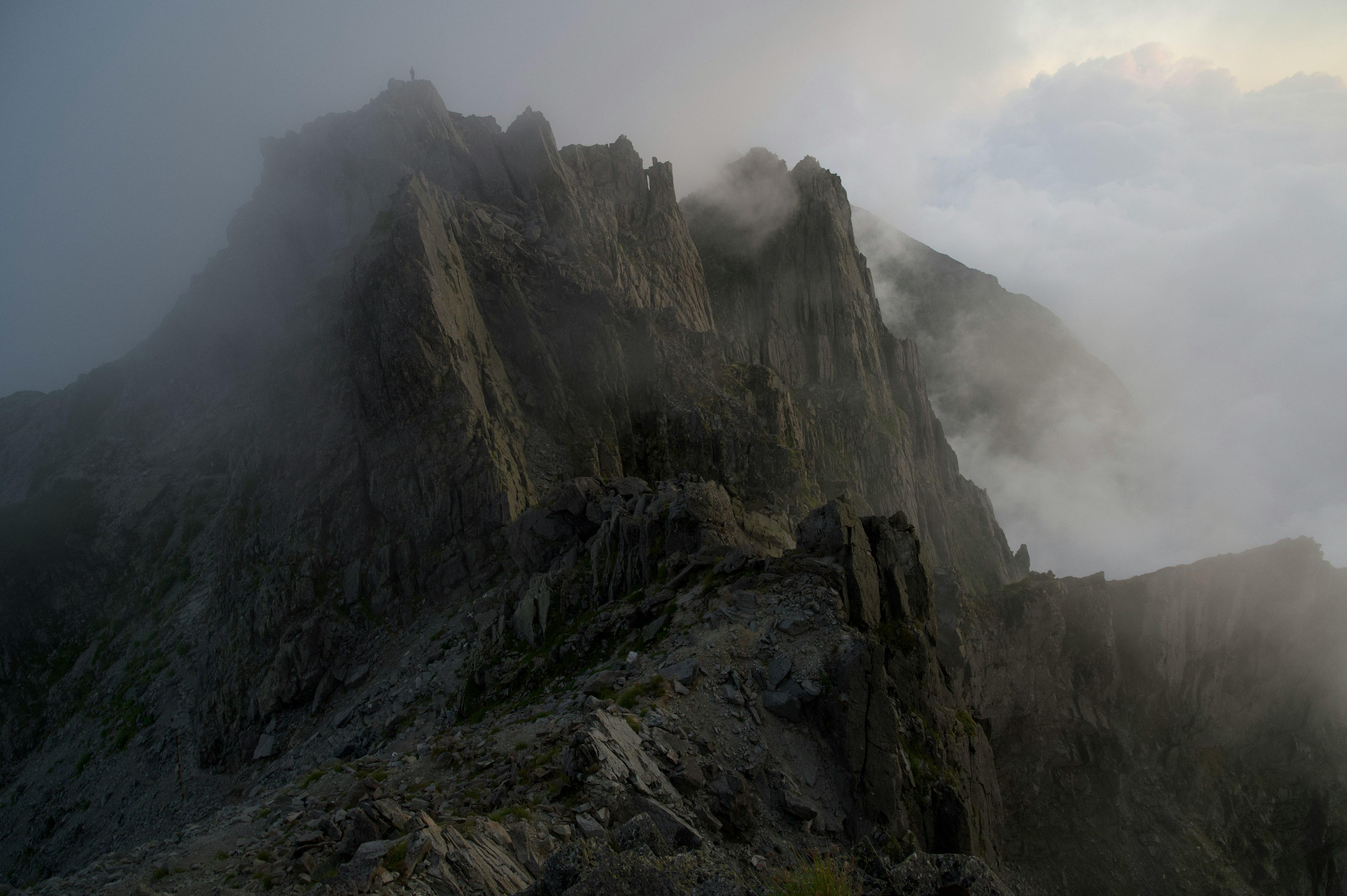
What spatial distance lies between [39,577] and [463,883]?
97033mm

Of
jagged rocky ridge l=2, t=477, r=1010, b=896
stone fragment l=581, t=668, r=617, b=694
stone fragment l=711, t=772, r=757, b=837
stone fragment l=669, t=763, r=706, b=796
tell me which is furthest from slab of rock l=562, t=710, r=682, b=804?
stone fragment l=581, t=668, r=617, b=694

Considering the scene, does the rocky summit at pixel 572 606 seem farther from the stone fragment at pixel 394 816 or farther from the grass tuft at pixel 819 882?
the grass tuft at pixel 819 882

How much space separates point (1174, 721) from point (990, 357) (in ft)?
418

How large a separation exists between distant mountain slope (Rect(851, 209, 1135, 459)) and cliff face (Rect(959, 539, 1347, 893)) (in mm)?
100319

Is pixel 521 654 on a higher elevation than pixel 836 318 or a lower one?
lower

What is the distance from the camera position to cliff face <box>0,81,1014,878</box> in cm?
5081

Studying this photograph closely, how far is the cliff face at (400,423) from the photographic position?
50812mm

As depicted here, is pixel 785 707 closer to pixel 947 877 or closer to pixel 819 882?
pixel 947 877

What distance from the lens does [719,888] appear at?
28.1 feet

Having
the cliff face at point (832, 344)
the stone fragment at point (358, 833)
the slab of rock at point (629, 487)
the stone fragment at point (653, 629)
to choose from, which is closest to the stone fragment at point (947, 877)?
the stone fragment at point (358, 833)

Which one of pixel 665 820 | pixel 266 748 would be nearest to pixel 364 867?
pixel 665 820

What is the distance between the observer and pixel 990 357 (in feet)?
547

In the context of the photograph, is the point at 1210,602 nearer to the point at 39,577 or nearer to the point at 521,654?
the point at 521,654

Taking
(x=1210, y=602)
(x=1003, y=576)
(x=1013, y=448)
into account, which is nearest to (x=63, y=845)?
(x=1210, y=602)
